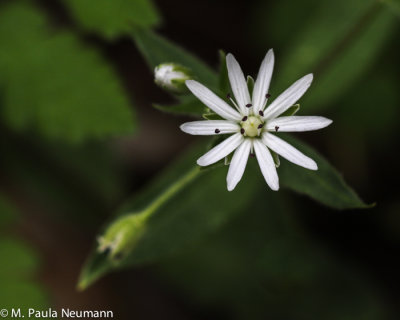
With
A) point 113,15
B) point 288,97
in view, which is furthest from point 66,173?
point 288,97

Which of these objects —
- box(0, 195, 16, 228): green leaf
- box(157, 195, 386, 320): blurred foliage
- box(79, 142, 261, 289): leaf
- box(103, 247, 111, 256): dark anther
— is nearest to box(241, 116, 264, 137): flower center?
box(79, 142, 261, 289): leaf

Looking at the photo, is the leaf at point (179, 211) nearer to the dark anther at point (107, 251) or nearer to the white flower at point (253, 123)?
the dark anther at point (107, 251)

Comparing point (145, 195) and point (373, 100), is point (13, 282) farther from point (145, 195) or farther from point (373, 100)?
point (373, 100)

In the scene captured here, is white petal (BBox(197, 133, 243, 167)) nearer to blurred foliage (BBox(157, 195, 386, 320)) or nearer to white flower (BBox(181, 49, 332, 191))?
white flower (BBox(181, 49, 332, 191))

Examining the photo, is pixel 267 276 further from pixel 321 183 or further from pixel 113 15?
pixel 113 15

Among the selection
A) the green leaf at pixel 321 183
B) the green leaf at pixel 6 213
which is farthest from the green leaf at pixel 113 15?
the green leaf at pixel 6 213
